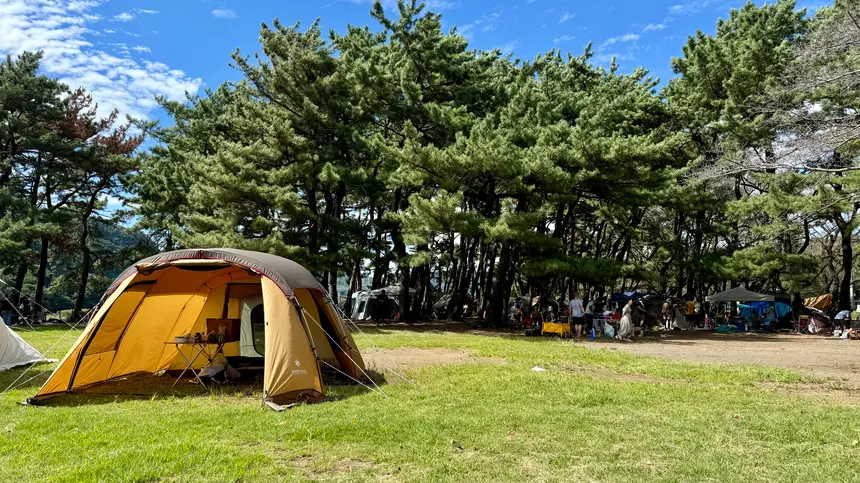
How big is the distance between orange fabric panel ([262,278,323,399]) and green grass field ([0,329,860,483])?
0.37 m

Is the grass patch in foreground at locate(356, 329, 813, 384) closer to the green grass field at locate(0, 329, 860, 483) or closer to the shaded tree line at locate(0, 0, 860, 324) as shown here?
the green grass field at locate(0, 329, 860, 483)

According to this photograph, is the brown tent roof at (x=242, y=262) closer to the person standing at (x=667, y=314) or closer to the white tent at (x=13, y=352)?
the white tent at (x=13, y=352)

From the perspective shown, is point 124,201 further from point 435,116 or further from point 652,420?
point 652,420

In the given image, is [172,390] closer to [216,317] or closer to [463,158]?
[216,317]

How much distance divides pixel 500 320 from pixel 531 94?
28.5ft

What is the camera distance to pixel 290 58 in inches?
835

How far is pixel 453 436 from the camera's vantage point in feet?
16.1

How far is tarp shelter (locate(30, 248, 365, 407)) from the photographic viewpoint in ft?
21.2

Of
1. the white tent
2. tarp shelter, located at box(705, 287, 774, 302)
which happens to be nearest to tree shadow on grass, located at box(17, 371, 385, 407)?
the white tent

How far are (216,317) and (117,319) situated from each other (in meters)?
1.39

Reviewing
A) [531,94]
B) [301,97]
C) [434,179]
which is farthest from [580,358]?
[301,97]

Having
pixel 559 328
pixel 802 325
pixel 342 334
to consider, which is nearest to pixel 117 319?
pixel 342 334

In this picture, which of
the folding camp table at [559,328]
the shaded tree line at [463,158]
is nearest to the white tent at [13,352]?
the shaded tree line at [463,158]

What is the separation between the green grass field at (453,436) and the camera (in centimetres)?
402
